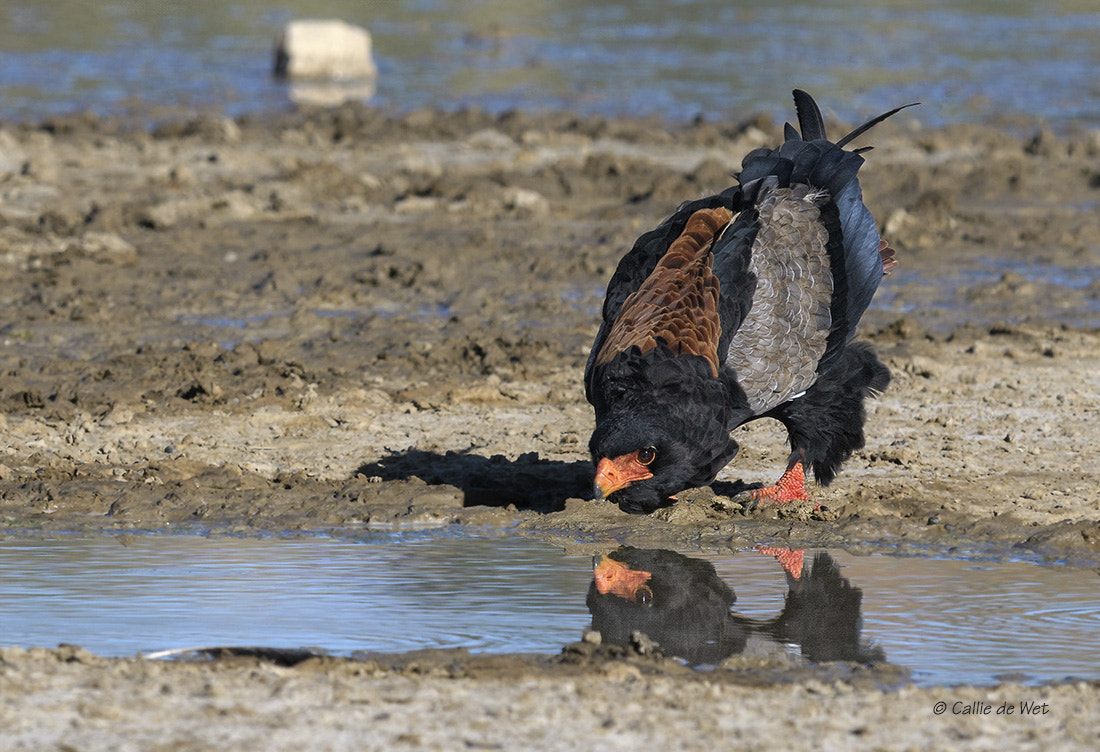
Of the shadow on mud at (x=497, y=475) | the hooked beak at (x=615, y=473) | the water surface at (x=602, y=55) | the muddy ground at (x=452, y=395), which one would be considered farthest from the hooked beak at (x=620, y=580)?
the water surface at (x=602, y=55)

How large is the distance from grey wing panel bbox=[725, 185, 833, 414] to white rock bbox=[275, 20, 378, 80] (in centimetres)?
1756

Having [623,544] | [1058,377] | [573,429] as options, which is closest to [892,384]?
[1058,377]

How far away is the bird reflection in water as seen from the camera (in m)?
5.49

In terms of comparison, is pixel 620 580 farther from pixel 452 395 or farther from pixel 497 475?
pixel 452 395

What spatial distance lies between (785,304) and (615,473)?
1298 mm

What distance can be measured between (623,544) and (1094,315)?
17.9 ft

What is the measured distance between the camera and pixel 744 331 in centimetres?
658

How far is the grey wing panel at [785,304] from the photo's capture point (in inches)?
257

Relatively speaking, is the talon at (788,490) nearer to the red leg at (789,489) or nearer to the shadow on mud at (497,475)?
the red leg at (789,489)

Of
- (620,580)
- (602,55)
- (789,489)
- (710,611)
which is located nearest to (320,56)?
(602,55)

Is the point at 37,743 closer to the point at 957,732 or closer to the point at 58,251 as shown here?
the point at 957,732

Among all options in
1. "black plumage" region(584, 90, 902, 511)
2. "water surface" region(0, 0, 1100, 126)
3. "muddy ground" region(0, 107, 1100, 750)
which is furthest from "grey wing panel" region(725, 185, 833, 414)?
"water surface" region(0, 0, 1100, 126)

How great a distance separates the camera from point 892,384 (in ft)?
30.0

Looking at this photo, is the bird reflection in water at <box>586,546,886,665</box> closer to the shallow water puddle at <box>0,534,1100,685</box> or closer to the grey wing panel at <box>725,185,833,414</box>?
the shallow water puddle at <box>0,534,1100,685</box>
